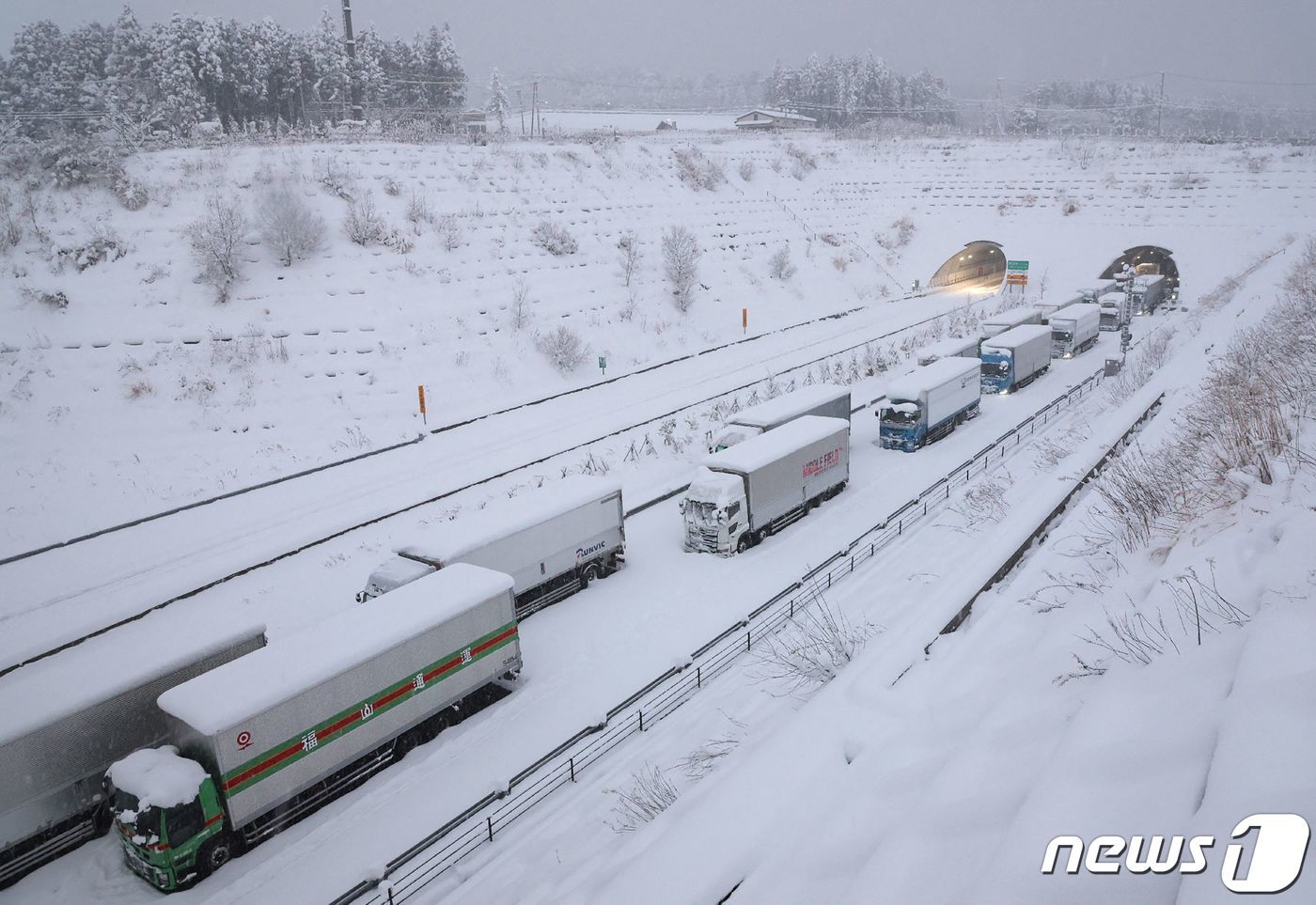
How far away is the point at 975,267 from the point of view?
71750 mm

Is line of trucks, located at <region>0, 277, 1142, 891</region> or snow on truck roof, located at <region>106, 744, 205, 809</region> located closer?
snow on truck roof, located at <region>106, 744, 205, 809</region>

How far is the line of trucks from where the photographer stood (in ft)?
41.5

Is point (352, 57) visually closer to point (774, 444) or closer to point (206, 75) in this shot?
point (206, 75)

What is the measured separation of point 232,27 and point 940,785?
81.7 m

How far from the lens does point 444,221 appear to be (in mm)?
48531

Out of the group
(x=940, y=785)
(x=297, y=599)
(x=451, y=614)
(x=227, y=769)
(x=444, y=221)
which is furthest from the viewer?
(x=444, y=221)

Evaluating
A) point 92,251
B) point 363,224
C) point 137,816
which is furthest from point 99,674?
point 363,224

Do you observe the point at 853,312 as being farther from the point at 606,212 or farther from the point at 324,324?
the point at 324,324

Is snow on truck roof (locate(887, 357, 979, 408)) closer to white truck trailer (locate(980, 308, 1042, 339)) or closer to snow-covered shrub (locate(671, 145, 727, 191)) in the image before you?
white truck trailer (locate(980, 308, 1042, 339))

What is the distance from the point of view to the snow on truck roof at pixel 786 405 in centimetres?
2878

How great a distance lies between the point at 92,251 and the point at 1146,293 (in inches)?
2610

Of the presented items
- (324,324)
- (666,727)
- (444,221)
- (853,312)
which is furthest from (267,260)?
(853,312)

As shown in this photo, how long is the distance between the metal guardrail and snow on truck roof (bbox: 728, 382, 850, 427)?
5931 millimetres

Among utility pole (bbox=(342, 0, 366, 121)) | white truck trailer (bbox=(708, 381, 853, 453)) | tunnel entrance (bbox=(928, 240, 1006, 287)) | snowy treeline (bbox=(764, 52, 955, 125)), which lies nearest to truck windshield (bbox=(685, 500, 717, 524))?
white truck trailer (bbox=(708, 381, 853, 453))
